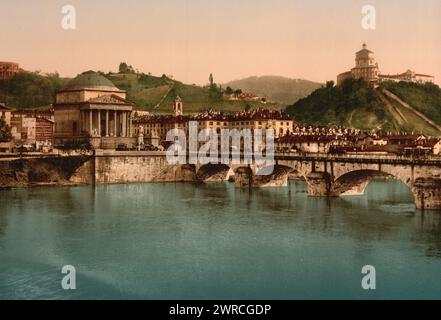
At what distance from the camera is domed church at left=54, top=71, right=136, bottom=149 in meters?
80.1

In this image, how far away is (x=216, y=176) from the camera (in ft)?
239

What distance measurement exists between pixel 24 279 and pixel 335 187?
3177 centimetres

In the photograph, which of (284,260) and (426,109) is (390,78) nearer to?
(426,109)

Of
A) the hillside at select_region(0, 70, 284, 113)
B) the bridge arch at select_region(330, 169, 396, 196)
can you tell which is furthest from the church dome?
the bridge arch at select_region(330, 169, 396, 196)

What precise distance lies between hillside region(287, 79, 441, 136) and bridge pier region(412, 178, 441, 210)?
63849mm

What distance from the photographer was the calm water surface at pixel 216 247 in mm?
24734

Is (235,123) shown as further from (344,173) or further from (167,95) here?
(167,95)

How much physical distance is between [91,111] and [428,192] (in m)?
47.7

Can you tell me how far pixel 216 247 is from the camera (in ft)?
106

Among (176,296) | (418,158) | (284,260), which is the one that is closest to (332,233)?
(284,260)

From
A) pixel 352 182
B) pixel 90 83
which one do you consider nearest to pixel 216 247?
pixel 352 182

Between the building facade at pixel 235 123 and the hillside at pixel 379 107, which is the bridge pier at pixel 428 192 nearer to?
the building facade at pixel 235 123

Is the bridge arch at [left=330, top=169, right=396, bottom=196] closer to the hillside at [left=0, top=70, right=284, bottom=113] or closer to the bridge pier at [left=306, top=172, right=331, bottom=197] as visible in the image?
the bridge pier at [left=306, top=172, right=331, bottom=197]

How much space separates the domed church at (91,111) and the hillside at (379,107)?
40.9 m
